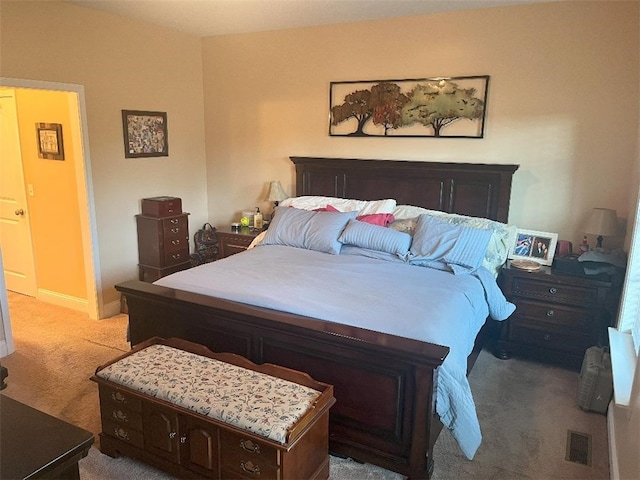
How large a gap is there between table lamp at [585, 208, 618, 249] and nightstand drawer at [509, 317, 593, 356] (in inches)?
27.6

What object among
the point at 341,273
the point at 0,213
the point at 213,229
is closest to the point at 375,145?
the point at 341,273

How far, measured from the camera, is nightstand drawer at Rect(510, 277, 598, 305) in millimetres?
3129

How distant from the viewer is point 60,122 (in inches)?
157

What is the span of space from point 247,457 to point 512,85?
3205 mm

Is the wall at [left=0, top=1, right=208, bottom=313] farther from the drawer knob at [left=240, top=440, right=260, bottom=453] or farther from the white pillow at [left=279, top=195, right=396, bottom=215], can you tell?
the drawer knob at [left=240, top=440, right=260, bottom=453]

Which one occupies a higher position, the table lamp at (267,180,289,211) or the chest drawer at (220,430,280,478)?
the table lamp at (267,180,289,211)

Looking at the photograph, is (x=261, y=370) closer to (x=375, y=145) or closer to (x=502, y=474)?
(x=502, y=474)

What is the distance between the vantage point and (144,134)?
14.3 ft

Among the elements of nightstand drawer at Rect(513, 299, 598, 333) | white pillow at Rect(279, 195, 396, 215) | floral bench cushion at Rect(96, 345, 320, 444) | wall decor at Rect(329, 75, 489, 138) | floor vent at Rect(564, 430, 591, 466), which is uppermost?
wall decor at Rect(329, 75, 489, 138)

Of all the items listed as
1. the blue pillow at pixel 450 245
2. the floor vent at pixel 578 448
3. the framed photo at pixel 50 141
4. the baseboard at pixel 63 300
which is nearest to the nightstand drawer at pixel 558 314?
the blue pillow at pixel 450 245

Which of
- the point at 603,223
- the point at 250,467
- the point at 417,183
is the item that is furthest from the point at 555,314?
the point at 250,467

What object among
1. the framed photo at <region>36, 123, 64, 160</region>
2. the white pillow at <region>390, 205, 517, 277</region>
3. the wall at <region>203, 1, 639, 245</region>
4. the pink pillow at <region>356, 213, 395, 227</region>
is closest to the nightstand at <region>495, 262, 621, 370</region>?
the white pillow at <region>390, 205, 517, 277</region>

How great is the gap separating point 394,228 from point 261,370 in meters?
1.84

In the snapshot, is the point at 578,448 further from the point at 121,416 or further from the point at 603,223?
the point at 121,416
